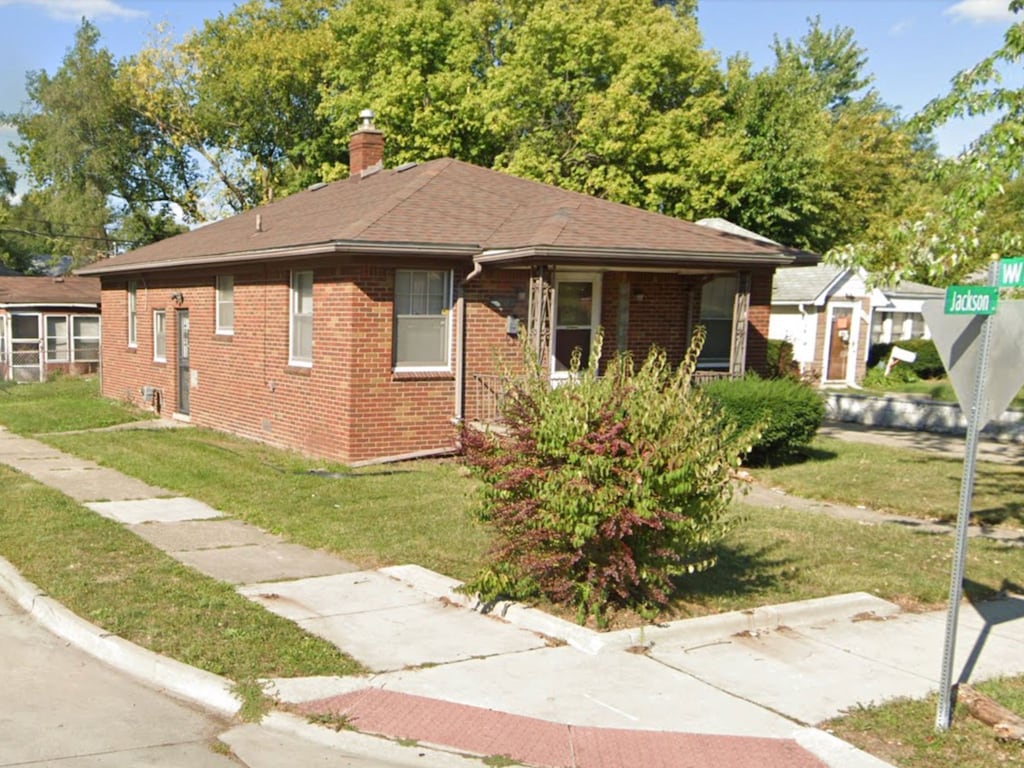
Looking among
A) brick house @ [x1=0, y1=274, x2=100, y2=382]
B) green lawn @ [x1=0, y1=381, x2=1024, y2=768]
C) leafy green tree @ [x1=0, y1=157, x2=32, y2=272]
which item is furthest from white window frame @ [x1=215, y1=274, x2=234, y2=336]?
leafy green tree @ [x1=0, y1=157, x2=32, y2=272]

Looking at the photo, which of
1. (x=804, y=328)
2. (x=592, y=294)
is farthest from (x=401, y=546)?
(x=804, y=328)

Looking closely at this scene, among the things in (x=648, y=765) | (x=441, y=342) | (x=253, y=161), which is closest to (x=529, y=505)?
(x=648, y=765)

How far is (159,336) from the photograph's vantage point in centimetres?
2000

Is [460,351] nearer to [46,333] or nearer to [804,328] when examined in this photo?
[804,328]

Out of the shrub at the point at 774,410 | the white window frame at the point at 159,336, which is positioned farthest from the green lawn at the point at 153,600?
the white window frame at the point at 159,336

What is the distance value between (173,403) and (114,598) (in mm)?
12857

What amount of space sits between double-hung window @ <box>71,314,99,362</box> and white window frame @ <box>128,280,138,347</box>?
11.4 m

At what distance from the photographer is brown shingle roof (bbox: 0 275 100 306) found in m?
31.0

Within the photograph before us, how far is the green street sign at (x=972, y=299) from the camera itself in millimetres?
4980

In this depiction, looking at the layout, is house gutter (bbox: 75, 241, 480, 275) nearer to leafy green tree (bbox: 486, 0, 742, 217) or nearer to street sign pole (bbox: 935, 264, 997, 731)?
street sign pole (bbox: 935, 264, 997, 731)

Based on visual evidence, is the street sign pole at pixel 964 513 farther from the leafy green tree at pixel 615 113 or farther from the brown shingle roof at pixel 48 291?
the brown shingle roof at pixel 48 291

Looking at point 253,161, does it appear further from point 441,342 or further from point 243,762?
point 243,762

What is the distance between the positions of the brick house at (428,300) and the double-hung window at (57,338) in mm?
15672

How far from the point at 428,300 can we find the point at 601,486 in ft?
26.2
